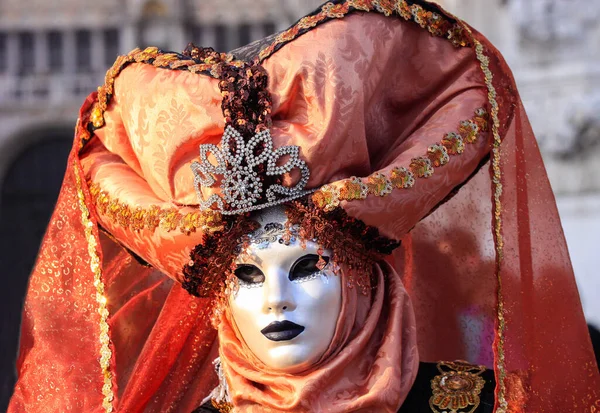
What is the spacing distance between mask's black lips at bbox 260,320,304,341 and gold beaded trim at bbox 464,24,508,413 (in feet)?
1.19

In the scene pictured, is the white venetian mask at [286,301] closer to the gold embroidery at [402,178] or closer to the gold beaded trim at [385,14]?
the gold embroidery at [402,178]

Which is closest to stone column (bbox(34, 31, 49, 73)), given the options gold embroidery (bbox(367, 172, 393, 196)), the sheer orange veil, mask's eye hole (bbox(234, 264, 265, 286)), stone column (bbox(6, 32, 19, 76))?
stone column (bbox(6, 32, 19, 76))

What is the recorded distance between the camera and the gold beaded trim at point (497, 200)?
203 cm

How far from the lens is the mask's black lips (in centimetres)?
199

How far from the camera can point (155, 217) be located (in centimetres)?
206

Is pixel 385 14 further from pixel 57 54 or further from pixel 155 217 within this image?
pixel 57 54

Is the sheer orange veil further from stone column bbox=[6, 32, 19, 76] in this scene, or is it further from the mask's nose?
stone column bbox=[6, 32, 19, 76]

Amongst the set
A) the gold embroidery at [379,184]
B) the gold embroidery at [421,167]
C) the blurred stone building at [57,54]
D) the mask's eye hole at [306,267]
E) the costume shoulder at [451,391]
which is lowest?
the costume shoulder at [451,391]

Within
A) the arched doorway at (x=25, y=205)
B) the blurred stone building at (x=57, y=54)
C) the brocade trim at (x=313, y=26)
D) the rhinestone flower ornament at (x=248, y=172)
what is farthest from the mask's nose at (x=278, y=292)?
the blurred stone building at (x=57, y=54)

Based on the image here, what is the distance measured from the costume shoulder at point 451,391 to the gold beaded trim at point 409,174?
1.32 feet

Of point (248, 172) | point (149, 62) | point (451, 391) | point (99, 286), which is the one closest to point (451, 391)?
point (451, 391)

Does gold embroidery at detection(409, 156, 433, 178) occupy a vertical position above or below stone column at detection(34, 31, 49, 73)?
below

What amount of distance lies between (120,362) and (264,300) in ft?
1.68

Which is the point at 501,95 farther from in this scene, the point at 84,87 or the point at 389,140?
the point at 84,87
